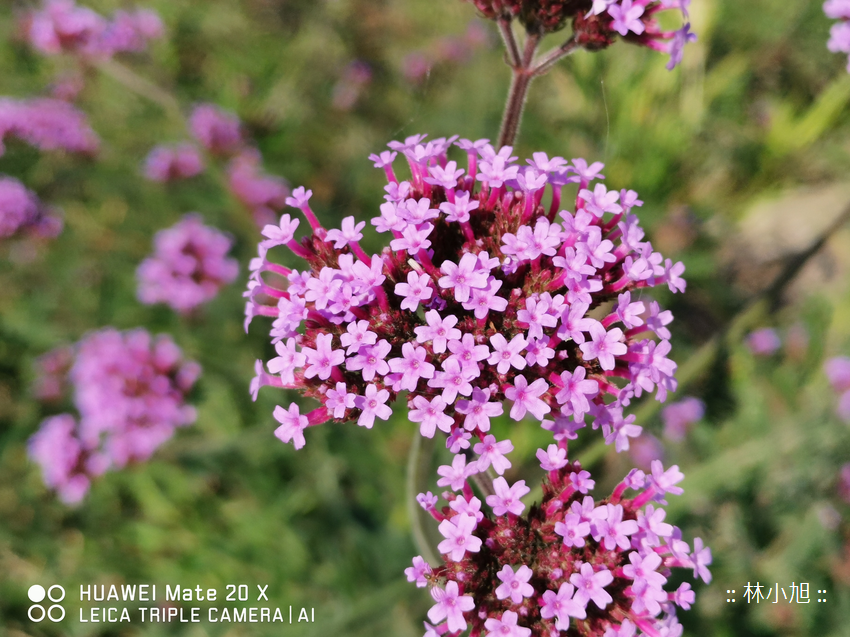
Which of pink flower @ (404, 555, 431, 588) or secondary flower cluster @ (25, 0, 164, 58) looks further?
secondary flower cluster @ (25, 0, 164, 58)

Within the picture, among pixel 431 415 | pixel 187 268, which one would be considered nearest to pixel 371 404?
pixel 431 415

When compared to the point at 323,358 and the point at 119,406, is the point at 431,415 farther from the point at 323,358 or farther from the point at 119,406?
the point at 119,406

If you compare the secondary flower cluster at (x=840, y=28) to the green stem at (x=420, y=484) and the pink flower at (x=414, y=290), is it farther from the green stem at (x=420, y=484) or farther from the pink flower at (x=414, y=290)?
the green stem at (x=420, y=484)

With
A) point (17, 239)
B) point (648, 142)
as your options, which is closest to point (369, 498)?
point (17, 239)

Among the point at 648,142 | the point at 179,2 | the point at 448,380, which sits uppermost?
the point at 179,2

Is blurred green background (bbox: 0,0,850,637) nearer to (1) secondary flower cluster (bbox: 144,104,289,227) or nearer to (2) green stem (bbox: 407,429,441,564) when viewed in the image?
(1) secondary flower cluster (bbox: 144,104,289,227)

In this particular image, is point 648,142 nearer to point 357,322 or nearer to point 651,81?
point 651,81

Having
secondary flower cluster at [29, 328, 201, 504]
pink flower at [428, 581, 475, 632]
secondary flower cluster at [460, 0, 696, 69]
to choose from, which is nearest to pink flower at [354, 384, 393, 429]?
pink flower at [428, 581, 475, 632]
